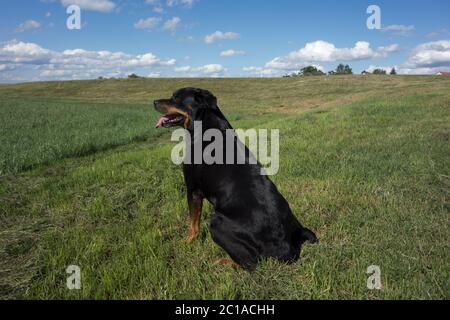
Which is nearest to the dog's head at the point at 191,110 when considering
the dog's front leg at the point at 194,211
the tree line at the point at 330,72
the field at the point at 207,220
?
the dog's front leg at the point at 194,211

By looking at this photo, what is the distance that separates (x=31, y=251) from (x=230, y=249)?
107 inches

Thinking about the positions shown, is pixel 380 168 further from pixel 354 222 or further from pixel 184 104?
pixel 184 104

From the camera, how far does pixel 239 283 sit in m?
3.71

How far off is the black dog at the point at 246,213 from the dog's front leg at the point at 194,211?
14mm

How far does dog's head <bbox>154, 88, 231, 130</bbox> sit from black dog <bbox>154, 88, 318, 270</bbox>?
0.21 meters

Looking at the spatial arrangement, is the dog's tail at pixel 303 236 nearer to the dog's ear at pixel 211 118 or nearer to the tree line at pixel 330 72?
the dog's ear at pixel 211 118

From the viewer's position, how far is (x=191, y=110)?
502cm

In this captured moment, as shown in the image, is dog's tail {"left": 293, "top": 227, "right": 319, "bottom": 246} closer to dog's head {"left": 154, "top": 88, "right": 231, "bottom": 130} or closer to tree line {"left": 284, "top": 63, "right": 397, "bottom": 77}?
dog's head {"left": 154, "top": 88, "right": 231, "bottom": 130}

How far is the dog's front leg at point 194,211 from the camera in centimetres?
476

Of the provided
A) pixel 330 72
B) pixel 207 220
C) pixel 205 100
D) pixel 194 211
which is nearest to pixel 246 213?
pixel 194 211

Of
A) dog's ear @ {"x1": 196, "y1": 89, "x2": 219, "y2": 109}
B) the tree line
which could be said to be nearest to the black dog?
dog's ear @ {"x1": 196, "y1": 89, "x2": 219, "y2": 109}

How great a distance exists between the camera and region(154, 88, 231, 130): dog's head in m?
4.85

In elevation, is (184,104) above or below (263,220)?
above
